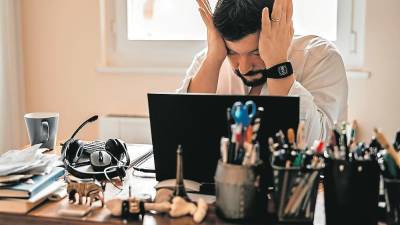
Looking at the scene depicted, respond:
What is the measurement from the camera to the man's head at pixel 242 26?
1.43m

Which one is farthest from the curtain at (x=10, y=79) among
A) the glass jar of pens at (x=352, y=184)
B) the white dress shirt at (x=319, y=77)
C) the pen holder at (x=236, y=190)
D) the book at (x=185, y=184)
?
the glass jar of pens at (x=352, y=184)

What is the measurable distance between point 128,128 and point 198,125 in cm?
130

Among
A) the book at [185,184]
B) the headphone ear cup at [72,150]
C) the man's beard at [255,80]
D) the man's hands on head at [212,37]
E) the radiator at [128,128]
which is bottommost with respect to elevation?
the radiator at [128,128]

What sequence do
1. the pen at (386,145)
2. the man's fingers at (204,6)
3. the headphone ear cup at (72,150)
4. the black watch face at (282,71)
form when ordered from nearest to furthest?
the pen at (386,145), the headphone ear cup at (72,150), the black watch face at (282,71), the man's fingers at (204,6)

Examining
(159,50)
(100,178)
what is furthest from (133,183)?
(159,50)

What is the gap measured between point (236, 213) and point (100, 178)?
44cm

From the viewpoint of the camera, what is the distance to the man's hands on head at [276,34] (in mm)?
1447

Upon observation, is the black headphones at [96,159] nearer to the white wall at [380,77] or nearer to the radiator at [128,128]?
the radiator at [128,128]

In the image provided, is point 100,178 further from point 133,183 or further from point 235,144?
point 235,144

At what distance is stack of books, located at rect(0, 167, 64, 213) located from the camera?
1051 millimetres

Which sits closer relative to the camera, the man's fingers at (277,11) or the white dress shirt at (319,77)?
the man's fingers at (277,11)

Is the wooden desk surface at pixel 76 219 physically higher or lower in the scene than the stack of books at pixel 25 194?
lower

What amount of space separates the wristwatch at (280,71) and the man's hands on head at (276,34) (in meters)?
0.01

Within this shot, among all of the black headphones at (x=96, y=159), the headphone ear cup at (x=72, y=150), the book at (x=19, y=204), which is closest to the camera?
the book at (x=19, y=204)
